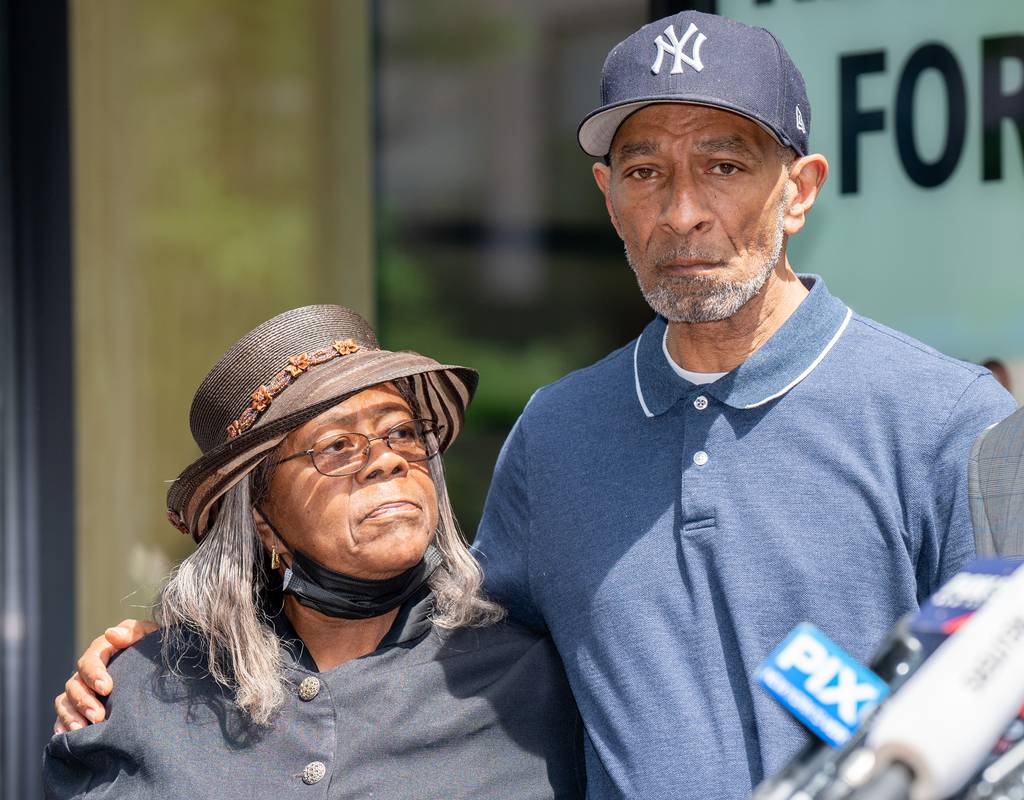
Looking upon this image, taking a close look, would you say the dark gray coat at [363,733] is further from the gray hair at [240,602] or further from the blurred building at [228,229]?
the blurred building at [228,229]

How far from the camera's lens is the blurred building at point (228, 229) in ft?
16.5

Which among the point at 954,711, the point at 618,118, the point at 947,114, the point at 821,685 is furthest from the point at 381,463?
the point at 947,114

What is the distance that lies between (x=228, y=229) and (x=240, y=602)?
10.8ft

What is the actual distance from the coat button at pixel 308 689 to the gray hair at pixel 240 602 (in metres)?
0.03

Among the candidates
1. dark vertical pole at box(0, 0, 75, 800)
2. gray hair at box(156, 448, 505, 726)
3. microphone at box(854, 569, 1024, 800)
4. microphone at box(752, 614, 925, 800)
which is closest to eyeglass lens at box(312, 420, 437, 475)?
gray hair at box(156, 448, 505, 726)

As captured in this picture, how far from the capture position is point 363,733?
2443mm

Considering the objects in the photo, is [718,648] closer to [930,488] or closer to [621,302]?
[930,488]

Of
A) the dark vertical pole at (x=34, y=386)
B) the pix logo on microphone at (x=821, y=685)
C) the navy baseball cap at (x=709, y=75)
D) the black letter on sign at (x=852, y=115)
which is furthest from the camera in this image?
the dark vertical pole at (x=34, y=386)

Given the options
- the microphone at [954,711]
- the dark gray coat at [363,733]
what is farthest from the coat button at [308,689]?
the microphone at [954,711]

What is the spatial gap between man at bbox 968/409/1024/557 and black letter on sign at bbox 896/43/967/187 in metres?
1.89

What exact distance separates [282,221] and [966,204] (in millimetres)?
3124

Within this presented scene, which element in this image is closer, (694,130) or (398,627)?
(694,130)

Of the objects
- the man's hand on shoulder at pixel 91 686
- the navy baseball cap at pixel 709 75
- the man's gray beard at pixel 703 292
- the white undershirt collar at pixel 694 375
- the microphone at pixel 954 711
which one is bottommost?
the man's hand on shoulder at pixel 91 686

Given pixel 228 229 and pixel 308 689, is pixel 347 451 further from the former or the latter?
pixel 228 229
